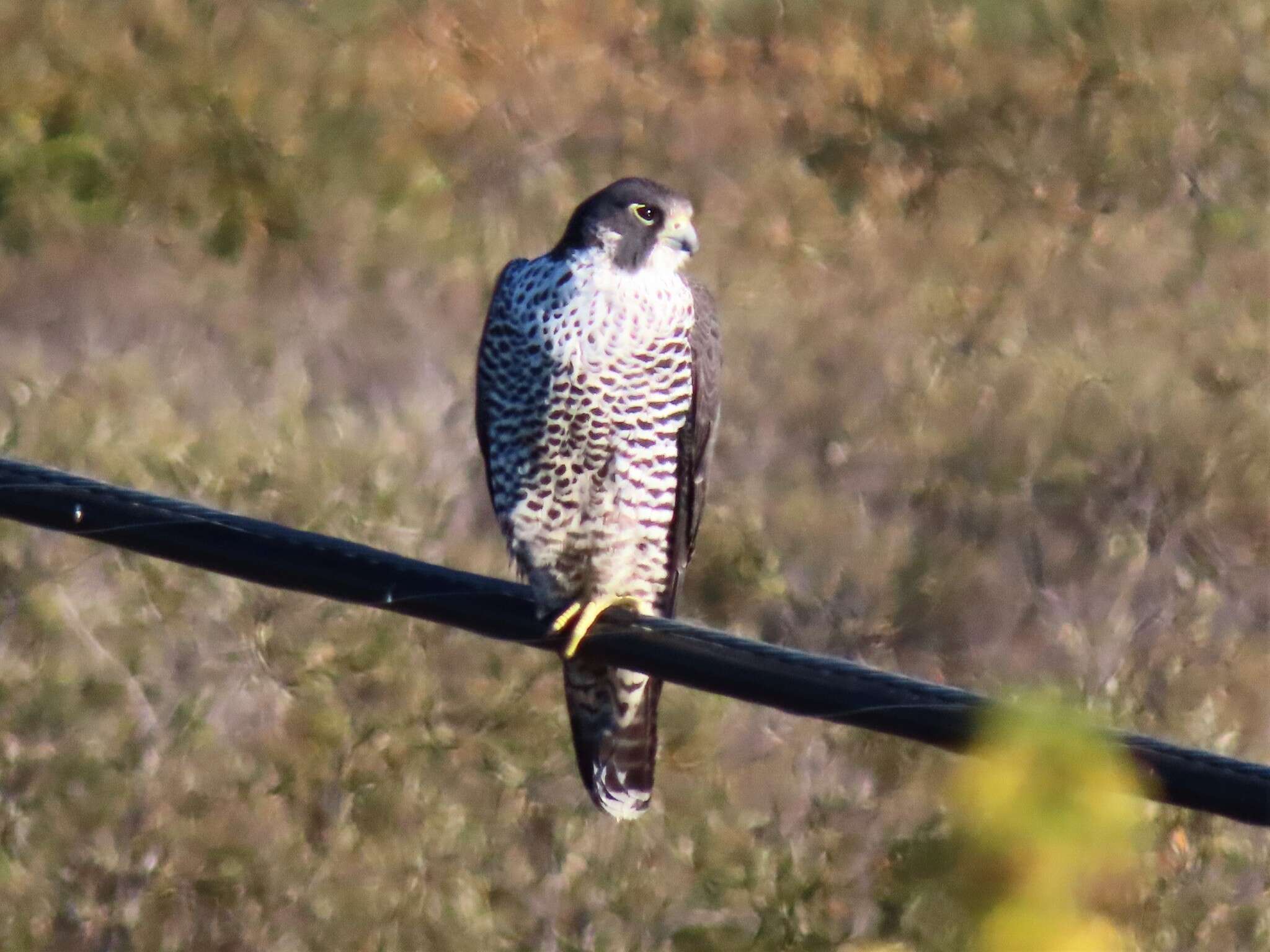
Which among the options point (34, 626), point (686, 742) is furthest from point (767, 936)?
point (34, 626)

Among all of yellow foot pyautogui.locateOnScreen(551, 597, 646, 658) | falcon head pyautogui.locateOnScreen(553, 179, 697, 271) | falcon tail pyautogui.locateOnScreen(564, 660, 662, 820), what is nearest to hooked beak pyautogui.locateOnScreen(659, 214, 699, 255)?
falcon head pyautogui.locateOnScreen(553, 179, 697, 271)

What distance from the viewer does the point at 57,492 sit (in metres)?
2.81

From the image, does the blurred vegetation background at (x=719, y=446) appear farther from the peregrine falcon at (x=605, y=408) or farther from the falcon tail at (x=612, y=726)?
the peregrine falcon at (x=605, y=408)

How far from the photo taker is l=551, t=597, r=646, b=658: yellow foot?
11.7 ft

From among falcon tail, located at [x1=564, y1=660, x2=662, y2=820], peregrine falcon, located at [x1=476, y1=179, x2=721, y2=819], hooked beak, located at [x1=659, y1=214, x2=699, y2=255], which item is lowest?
falcon tail, located at [x1=564, y1=660, x2=662, y2=820]

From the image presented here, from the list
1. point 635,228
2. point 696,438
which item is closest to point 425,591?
point 696,438

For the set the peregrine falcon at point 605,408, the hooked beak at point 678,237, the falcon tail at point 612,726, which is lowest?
the falcon tail at point 612,726

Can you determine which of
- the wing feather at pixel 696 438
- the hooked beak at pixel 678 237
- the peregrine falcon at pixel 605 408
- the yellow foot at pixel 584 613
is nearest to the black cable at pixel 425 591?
the yellow foot at pixel 584 613

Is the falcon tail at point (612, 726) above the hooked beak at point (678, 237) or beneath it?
beneath

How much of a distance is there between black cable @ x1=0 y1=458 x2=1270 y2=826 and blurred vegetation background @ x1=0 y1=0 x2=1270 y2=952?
60 cm

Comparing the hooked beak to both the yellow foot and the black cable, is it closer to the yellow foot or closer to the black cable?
the yellow foot

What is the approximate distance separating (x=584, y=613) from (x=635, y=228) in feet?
2.78

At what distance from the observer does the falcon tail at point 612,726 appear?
4258mm

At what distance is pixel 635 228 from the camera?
4.13 meters
